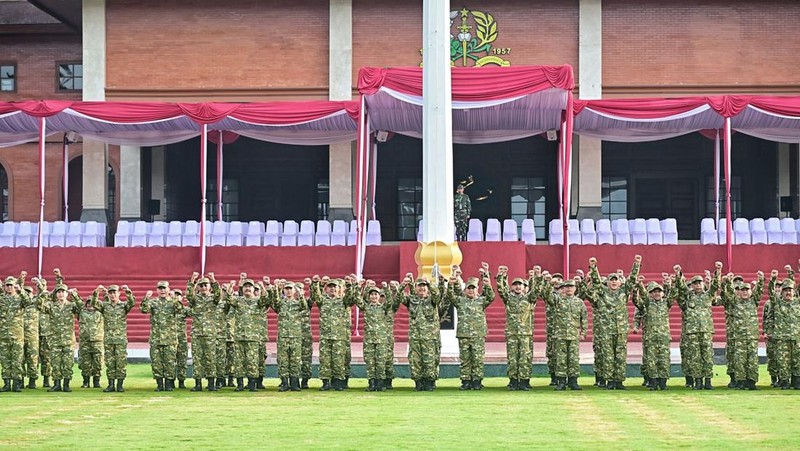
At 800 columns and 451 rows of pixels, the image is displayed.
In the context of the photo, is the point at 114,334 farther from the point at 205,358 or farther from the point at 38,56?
the point at 38,56

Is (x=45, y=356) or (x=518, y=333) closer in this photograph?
(x=518, y=333)

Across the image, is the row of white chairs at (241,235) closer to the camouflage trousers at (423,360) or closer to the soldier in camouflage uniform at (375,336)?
the soldier in camouflage uniform at (375,336)

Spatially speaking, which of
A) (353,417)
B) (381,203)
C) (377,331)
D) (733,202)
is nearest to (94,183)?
(381,203)

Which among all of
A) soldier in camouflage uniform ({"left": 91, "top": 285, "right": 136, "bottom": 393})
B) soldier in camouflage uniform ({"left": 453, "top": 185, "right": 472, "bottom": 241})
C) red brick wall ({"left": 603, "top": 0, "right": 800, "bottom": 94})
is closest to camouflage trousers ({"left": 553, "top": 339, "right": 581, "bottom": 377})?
soldier in camouflage uniform ({"left": 91, "top": 285, "right": 136, "bottom": 393})

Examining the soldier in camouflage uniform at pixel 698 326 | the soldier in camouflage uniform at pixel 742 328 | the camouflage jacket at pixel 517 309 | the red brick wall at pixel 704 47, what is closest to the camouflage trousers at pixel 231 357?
the camouflage jacket at pixel 517 309

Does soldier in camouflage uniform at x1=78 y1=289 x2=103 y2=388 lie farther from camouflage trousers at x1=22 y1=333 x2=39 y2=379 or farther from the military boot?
camouflage trousers at x1=22 y1=333 x2=39 y2=379

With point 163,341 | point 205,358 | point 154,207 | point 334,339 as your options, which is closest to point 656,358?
point 334,339

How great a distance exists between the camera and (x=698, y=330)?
17016 mm

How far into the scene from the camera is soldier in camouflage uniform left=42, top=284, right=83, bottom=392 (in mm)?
17641

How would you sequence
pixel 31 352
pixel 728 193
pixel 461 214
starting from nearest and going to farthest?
pixel 31 352
pixel 728 193
pixel 461 214

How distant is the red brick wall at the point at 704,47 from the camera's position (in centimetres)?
3247

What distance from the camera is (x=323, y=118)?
2769 centimetres

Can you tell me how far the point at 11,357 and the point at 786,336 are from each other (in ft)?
31.9

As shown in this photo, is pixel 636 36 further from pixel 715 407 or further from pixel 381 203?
pixel 715 407
